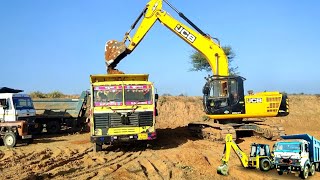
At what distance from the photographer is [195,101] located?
37469mm

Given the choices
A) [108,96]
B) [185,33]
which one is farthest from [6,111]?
[185,33]

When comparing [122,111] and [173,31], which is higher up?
[173,31]

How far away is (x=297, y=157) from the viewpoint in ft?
38.1

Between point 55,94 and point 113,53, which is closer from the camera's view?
point 113,53

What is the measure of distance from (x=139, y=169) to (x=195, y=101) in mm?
25940

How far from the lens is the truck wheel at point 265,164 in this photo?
12289mm

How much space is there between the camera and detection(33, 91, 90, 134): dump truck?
2655cm

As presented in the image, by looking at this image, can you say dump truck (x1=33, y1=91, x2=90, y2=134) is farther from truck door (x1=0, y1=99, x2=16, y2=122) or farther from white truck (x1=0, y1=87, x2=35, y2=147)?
truck door (x1=0, y1=99, x2=16, y2=122)

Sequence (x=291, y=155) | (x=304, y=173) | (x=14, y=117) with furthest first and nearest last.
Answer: (x=14, y=117) → (x=291, y=155) → (x=304, y=173)

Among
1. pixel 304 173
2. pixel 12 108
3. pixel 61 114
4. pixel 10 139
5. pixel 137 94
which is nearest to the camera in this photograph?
pixel 304 173

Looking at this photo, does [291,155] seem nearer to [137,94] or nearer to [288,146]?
[288,146]

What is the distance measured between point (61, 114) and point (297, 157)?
18.6 metres

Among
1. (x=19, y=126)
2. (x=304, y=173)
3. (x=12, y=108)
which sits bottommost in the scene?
(x=304, y=173)

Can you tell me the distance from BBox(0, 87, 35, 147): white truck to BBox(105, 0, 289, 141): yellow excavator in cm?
526
